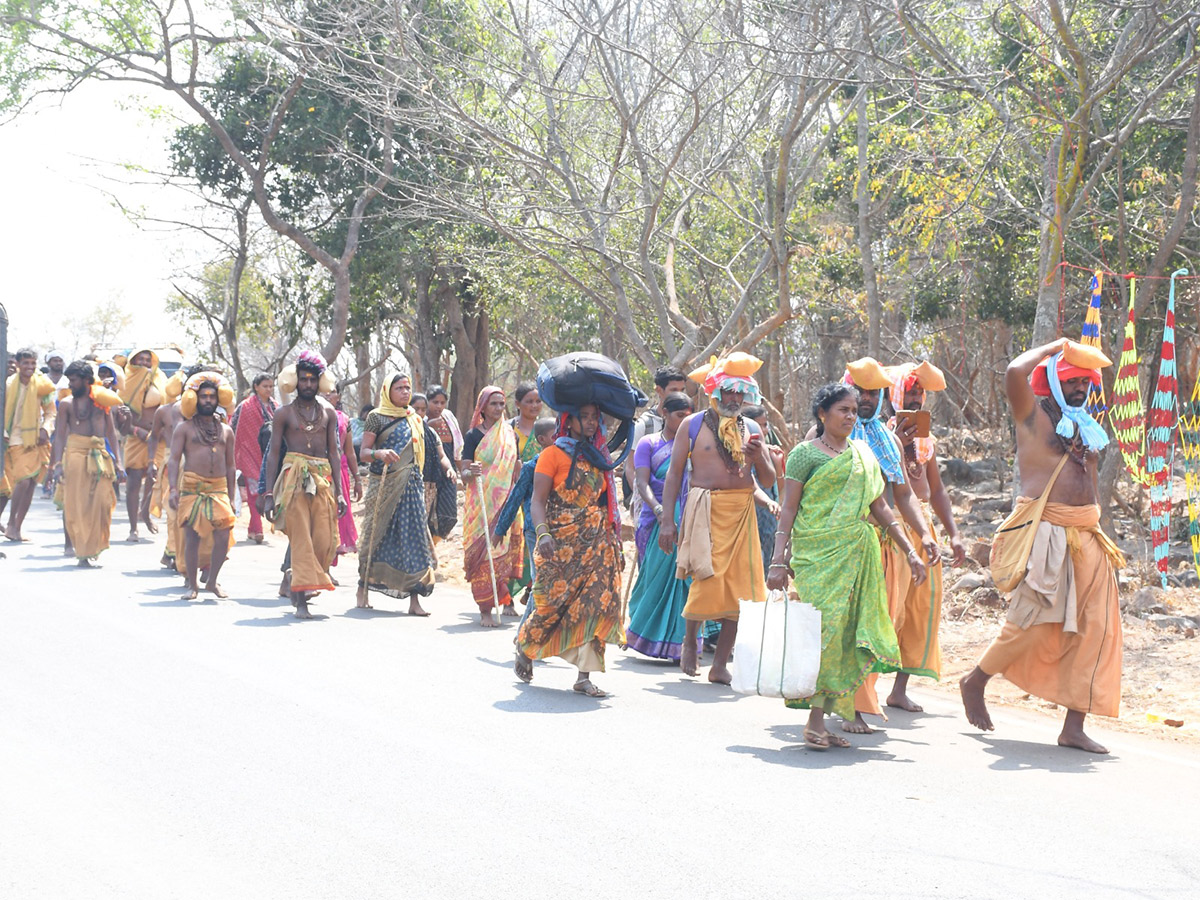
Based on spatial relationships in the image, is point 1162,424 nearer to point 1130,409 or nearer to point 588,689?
point 1130,409

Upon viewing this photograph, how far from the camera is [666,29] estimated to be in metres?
15.1

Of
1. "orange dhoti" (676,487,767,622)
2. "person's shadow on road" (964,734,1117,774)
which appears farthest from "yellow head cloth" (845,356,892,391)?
"person's shadow on road" (964,734,1117,774)

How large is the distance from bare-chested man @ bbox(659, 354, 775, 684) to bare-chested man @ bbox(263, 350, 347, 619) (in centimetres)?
341

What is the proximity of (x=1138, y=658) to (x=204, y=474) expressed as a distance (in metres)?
7.54

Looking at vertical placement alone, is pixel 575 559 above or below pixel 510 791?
above

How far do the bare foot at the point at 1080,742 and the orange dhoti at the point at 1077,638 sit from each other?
146mm

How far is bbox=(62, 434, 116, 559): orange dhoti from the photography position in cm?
1348

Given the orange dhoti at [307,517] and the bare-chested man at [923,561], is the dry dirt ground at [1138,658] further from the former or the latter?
the orange dhoti at [307,517]

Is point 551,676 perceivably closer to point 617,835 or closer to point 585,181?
point 617,835

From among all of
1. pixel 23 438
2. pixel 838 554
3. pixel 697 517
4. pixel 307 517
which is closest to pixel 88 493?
pixel 23 438

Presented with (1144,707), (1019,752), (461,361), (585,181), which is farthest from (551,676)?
(461,361)

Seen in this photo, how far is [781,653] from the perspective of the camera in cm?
630

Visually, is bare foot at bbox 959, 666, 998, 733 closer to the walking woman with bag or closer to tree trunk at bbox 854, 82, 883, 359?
the walking woman with bag

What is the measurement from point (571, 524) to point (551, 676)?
116 centimetres
